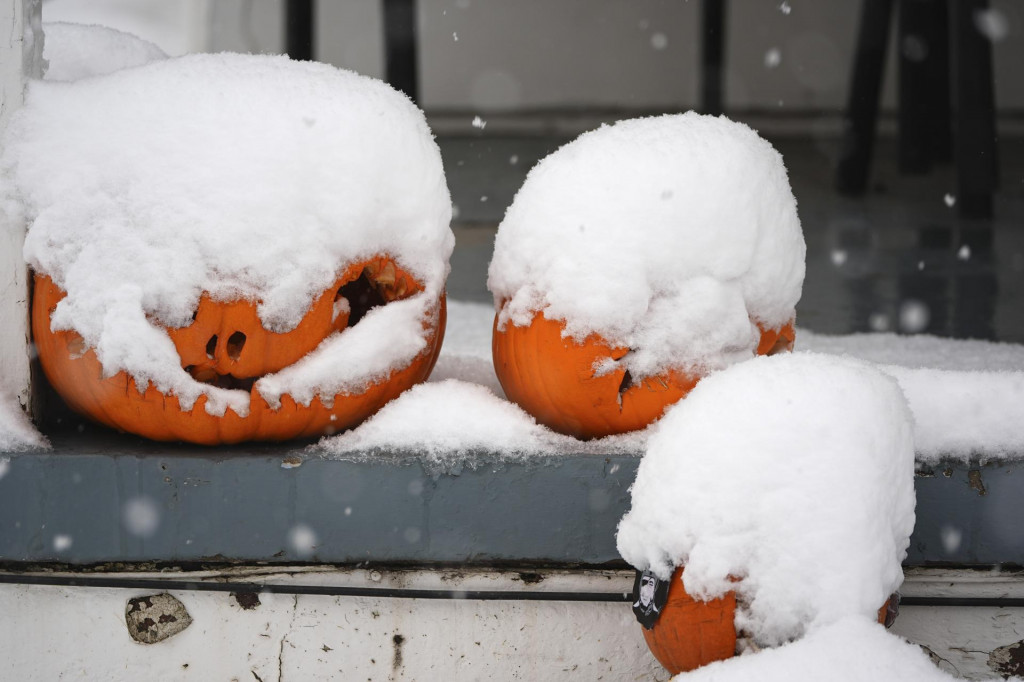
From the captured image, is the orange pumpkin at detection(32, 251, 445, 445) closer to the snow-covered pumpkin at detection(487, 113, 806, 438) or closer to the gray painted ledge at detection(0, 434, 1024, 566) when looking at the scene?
the gray painted ledge at detection(0, 434, 1024, 566)

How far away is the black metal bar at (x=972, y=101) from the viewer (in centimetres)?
495

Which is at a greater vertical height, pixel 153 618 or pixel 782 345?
pixel 782 345

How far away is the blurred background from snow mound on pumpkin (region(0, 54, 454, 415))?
0.50 metres

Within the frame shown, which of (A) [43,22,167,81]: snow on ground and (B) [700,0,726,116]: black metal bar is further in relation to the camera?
(B) [700,0,726,116]: black metal bar

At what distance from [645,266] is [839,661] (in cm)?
58

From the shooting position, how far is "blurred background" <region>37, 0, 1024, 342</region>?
11.9 ft

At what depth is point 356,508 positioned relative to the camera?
1485 millimetres

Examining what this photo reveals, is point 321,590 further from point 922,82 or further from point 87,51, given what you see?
point 922,82

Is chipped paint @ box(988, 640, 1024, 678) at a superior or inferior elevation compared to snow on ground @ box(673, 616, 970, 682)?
inferior

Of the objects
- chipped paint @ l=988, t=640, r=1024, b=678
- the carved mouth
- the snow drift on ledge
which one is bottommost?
chipped paint @ l=988, t=640, r=1024, b=678

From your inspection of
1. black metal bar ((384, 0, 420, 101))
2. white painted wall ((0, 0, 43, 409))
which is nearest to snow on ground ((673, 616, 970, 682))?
white painted wall ((0, 0, 43, 409))

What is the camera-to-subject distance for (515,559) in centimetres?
150

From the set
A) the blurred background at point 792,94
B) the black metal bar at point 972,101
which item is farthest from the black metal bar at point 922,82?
the black metal bar at point 972,101

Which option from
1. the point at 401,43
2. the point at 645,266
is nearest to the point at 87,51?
the point at 645,266
